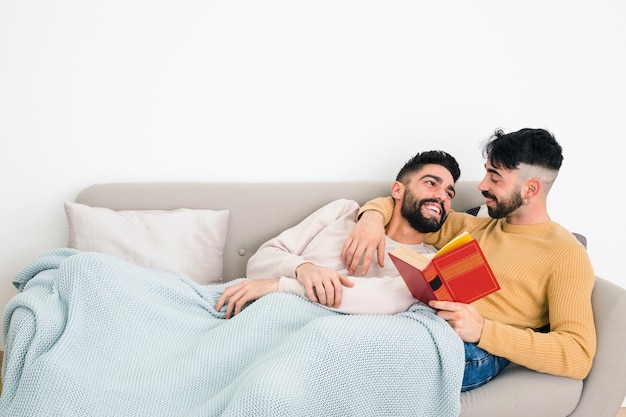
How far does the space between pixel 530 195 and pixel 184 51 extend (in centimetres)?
144

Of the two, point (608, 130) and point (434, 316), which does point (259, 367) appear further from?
point (608, 130)

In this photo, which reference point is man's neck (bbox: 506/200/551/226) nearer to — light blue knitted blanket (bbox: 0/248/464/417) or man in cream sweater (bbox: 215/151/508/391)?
man in cream sweater (bbox: 215/151/508/391)

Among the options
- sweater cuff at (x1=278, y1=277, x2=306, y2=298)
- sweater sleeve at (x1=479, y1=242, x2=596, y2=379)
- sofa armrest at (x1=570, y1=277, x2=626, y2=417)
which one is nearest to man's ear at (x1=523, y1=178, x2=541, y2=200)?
sweater sleeve at (x1=479, y1=242, x2=596, y2=379)

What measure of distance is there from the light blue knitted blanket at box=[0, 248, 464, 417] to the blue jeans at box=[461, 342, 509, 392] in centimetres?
11

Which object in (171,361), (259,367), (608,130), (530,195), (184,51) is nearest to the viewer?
(259,367)

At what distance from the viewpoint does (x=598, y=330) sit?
132 cm

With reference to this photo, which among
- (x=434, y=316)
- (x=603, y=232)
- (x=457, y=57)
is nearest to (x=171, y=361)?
(x=434, y=316)

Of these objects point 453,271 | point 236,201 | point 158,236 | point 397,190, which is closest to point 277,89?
point 236,201

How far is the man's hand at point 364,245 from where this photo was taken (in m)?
1.62

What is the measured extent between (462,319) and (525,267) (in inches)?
12.3

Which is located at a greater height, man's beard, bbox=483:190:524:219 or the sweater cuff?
man's beard, bbox=483:190:524:219

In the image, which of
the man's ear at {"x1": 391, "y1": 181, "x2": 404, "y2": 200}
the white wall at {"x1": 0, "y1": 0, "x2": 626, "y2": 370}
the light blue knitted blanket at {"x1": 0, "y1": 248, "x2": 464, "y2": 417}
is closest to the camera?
the light blue knitted blanket at {"x1": 0, "y1": 248, "x2": 464, "y2": 417}

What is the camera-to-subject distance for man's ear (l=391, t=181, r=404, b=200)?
6.05 ft

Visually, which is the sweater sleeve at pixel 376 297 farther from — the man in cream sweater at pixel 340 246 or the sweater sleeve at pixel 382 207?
the sweater sleeve at pixel 382 207
